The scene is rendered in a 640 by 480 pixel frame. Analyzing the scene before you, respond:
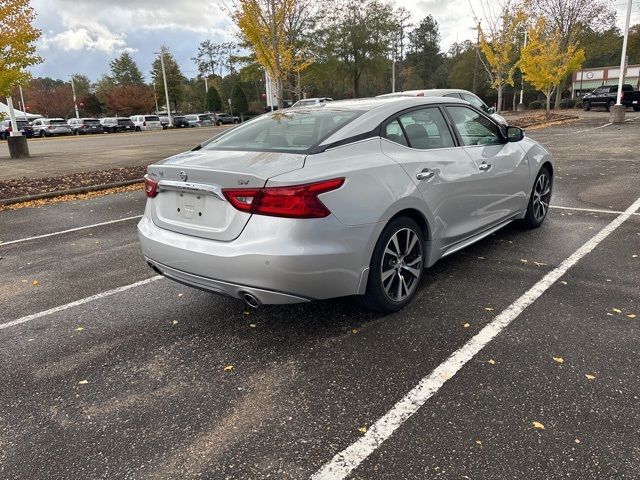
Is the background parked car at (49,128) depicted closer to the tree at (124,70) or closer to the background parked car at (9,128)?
the background parked car at (9,128)

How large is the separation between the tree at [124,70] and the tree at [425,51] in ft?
147

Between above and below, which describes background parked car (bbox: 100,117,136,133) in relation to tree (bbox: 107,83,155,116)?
below

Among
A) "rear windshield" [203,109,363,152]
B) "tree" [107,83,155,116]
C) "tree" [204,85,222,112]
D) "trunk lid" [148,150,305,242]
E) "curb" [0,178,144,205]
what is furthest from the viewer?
"tree" [107,83,155,116]

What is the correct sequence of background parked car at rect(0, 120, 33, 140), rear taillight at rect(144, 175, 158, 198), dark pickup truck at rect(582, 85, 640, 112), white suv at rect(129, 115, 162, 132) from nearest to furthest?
rear taillight at rect(144, 175, 158, 198) → dark pickup truck at rect(582, 85, 640, 112) → background parked car at rect(0, 120, 33, 140) → white suv at rect(129, 115, 162, 132)

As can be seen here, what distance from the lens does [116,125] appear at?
152 ft

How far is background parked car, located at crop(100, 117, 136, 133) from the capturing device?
45906 mm

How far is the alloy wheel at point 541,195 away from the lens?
18.9 ft

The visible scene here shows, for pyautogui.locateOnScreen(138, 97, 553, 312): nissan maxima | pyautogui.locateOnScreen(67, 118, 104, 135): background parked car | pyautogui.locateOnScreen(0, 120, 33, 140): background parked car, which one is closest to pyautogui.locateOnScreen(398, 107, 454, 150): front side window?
pyautogui.locateOnScreen(138, 97, 553, 312): nissan maxima

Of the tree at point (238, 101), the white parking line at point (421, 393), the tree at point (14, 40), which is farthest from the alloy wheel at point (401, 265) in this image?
the tree at point (238, 101)

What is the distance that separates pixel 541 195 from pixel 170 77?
64.8m

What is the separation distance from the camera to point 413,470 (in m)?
2.21

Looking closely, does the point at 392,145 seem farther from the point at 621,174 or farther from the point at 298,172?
the point at 621,174

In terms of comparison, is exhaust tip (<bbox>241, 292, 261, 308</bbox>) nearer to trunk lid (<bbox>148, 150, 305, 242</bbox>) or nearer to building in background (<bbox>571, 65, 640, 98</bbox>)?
trunk lid (<bbox>148, 150, 305, 242</bbox>)

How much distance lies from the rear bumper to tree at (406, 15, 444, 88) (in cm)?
7669
